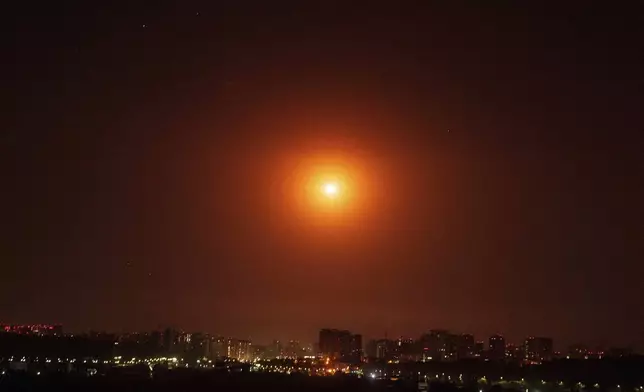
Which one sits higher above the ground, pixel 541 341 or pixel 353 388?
pixel 541 341

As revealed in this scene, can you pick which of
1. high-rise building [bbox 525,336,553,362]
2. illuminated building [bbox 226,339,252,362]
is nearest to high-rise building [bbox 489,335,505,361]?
high-rise building [bbox 525,336,553,362]

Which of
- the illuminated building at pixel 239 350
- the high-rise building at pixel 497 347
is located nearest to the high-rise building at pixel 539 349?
the high-rise building at pixel 497 347

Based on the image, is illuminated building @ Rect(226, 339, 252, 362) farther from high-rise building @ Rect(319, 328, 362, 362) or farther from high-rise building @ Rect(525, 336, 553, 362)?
high-rise building @ Rect(525, 336, 553, 362)

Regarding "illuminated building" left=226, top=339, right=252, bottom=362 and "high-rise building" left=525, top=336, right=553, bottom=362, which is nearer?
"high-rise building" left=525, top=336, right=553, bottom=362

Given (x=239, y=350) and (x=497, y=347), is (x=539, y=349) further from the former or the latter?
(x=239, y=350)

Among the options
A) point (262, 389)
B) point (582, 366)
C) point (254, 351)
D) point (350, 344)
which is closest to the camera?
point (262, 389)

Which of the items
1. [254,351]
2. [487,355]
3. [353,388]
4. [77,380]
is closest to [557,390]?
[353,388]

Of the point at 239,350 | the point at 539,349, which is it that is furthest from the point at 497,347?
the point at 239,350

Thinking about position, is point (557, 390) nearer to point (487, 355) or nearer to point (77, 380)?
point (77, 380)
